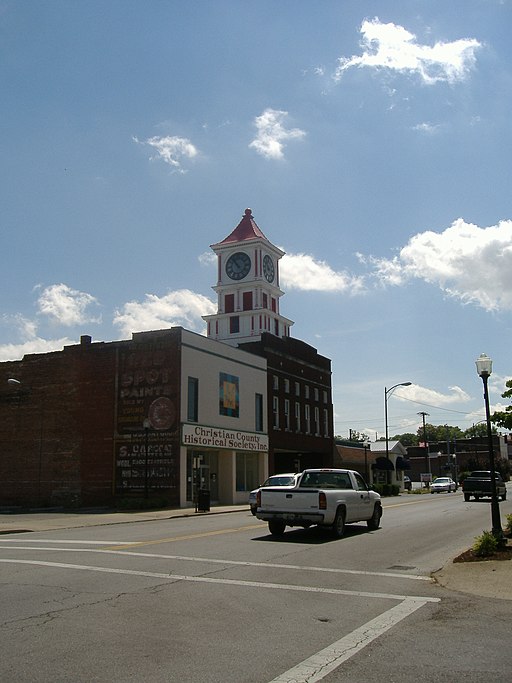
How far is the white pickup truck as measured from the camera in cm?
1778

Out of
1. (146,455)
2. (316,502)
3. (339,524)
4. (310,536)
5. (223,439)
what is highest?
(223,439)

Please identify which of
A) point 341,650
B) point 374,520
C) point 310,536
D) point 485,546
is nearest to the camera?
point 341,650

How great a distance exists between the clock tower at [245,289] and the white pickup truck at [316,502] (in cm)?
5195

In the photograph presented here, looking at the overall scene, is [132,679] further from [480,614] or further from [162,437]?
[162,437]

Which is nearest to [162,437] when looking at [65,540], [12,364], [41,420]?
[41,420]

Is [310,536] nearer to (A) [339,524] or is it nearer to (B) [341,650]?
(A) [339,524]

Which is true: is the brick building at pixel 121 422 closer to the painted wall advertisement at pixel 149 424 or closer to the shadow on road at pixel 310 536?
the painted wall advertisement at pixel 149 424

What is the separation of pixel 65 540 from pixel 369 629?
1223cm

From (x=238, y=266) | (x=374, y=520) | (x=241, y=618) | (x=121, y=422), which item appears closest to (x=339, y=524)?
(x=374, y=520)

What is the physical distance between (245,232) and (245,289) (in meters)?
7.02

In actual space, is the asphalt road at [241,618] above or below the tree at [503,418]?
below

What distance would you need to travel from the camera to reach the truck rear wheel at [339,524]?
723 inches

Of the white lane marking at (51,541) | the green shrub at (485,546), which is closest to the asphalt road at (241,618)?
the green shrub at (485,546)

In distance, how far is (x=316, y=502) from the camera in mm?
17750
